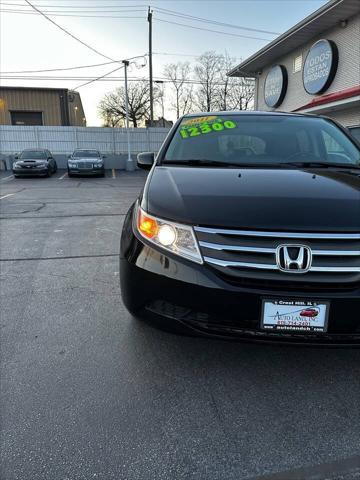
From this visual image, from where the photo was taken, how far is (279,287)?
1812 millimetres

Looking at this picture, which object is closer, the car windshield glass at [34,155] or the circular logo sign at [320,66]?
the circular logo sign at [320,66]

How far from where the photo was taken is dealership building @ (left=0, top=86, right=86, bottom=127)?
100ft

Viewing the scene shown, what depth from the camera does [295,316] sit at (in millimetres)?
1815

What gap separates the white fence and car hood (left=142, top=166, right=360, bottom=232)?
22.6m

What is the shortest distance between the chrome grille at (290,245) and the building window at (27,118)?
33.5 metres

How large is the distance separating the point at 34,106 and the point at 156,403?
33.6m

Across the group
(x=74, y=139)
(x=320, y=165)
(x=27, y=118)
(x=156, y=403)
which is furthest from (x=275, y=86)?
(x=27, y=118)

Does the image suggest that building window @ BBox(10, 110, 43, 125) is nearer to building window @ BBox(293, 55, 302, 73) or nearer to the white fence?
the white fence

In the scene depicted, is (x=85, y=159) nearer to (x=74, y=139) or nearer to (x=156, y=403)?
(x=74, y=139)

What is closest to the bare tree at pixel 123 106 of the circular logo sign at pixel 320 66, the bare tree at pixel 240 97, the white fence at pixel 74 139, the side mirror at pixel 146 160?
the bare tree at pixel 240 97

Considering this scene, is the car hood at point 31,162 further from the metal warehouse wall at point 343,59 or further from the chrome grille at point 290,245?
the chrome grille at point 290,245

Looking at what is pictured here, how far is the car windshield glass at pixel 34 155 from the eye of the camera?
18513 millimetres

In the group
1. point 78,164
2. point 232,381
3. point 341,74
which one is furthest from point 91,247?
point 78,164

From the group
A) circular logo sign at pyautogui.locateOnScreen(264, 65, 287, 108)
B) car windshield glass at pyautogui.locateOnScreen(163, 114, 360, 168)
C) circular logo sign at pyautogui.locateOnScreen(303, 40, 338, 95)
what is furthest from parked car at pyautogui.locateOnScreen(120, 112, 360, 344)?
circular logo sign at pyautogui.locateOnScreen(264, 65, 287, 108)
